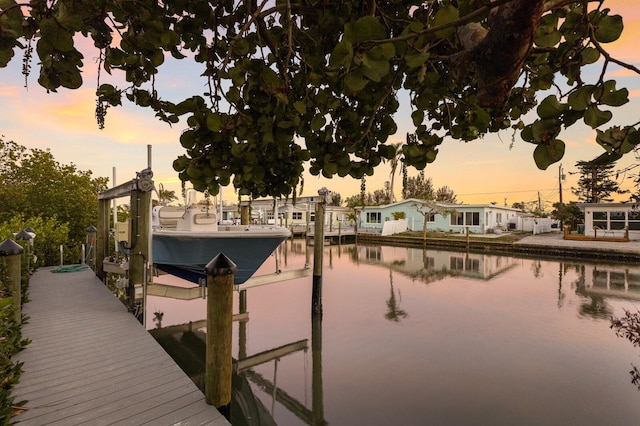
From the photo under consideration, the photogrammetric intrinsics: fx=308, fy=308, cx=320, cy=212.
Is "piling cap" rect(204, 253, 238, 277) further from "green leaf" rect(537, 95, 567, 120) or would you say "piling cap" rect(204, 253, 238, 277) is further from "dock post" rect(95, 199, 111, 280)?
"dock post" rect(95, 199, 111, 280)

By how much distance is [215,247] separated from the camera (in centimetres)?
704

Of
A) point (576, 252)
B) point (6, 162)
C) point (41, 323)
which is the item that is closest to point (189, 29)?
point (41, 323)

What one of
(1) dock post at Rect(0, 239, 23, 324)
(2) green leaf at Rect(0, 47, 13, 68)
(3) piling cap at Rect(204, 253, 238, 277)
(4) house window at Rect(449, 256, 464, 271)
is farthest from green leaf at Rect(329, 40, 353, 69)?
(4) house window at Rect(449, 256, 464, 271)

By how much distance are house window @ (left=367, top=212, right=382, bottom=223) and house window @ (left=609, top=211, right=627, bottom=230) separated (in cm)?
2113

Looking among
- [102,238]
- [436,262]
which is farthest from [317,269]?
[436,262]

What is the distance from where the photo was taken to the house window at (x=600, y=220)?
26203 millimetres

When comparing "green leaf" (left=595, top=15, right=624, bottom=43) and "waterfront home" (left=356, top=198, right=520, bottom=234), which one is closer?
"green leaf" (left=595, top=15, right=624, bottom=43)

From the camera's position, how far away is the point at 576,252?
2102 cm

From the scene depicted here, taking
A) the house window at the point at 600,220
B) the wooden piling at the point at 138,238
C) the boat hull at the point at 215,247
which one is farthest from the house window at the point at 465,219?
the wooden piling at the point at 138,238

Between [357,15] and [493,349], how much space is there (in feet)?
28.7

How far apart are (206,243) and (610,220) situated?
33.0 metres

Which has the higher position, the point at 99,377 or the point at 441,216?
the point at 441,216

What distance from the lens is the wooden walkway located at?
3.08m

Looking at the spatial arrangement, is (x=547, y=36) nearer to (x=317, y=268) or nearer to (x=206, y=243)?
(x=206, y=243)
